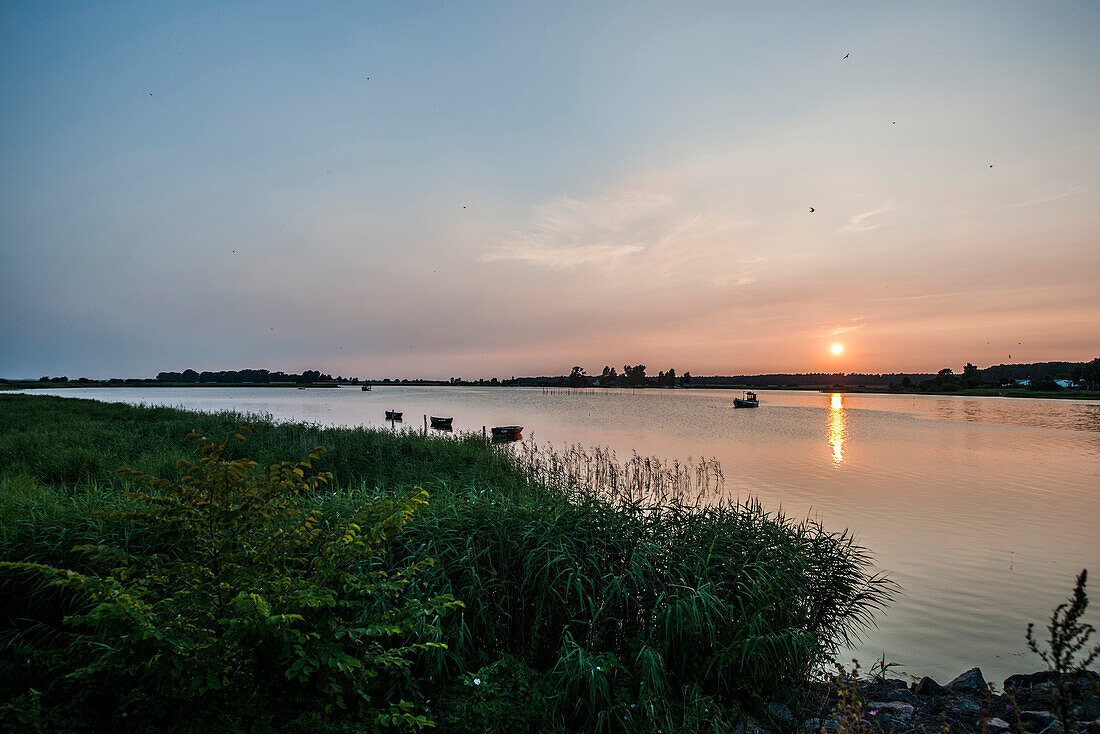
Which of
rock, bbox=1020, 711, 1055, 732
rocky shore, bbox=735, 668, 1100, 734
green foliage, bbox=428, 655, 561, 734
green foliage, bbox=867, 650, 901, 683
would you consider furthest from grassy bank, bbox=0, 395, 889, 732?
rock, bbox=1020, 711, 1055, 732

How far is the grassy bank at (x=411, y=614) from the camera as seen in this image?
150 inches

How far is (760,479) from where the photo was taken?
22266 mm

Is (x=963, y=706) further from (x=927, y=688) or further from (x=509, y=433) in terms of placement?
(x=509, y=433)

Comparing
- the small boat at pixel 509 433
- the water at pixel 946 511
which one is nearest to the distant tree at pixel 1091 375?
the water at pixel 946 511

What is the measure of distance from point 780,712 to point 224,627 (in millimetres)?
5677

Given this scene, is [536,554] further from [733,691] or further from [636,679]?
[733,691]

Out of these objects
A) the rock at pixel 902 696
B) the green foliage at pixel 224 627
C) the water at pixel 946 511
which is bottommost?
the water at pixel 946 511

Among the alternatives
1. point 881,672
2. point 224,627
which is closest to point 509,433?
point 881,672

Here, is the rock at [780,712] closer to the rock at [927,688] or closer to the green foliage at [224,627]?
the rock at [927,688]

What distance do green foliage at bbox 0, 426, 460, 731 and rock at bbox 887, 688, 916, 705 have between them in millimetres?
5639

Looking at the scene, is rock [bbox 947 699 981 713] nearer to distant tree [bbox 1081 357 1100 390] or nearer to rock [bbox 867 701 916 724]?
rock [bbox 867 701 916 724]

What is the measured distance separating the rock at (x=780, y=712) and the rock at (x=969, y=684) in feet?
8.80

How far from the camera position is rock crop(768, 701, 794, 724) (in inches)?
214

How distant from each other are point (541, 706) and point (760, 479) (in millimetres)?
19858
